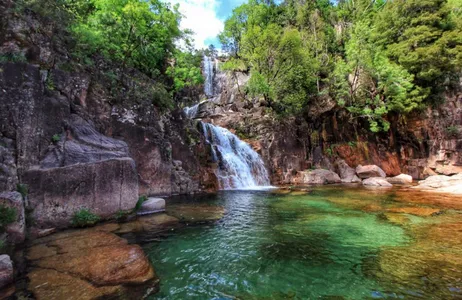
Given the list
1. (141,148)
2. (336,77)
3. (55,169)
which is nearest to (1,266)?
(55,169)

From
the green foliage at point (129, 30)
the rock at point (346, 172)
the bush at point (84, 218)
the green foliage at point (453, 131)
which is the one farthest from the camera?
the green foliage at point (453, 131)

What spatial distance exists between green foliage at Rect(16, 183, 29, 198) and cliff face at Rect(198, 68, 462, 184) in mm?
17871

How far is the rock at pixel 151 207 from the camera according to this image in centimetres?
908

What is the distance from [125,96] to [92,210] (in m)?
7.60

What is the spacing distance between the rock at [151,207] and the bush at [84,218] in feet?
5.94

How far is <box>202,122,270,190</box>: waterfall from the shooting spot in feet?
58.8

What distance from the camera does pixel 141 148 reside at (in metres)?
12.7

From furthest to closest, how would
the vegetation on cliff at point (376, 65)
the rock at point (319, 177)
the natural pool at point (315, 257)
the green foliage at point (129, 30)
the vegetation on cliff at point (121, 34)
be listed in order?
the vegetation on cliff at point (376, 65) → the rock at point (319, 177) → the green foliage at point (129, 30) → the vegetation on cliff at point (121, 34) → the natural pool at point (315, 257)

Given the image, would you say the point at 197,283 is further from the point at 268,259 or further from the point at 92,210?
the point at 92,210

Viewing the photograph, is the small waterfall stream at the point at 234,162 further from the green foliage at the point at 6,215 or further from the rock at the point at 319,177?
the green foliage at the point at 6,215

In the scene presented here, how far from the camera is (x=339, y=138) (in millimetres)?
27203

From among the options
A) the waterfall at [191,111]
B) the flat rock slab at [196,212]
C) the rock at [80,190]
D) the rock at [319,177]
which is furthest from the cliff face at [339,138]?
the rock at [80,190]

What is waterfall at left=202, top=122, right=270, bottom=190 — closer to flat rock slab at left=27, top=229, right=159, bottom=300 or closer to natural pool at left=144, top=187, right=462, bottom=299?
natural pool at left=144, top=187, right=462, bottom=299

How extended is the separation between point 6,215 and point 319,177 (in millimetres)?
21025
